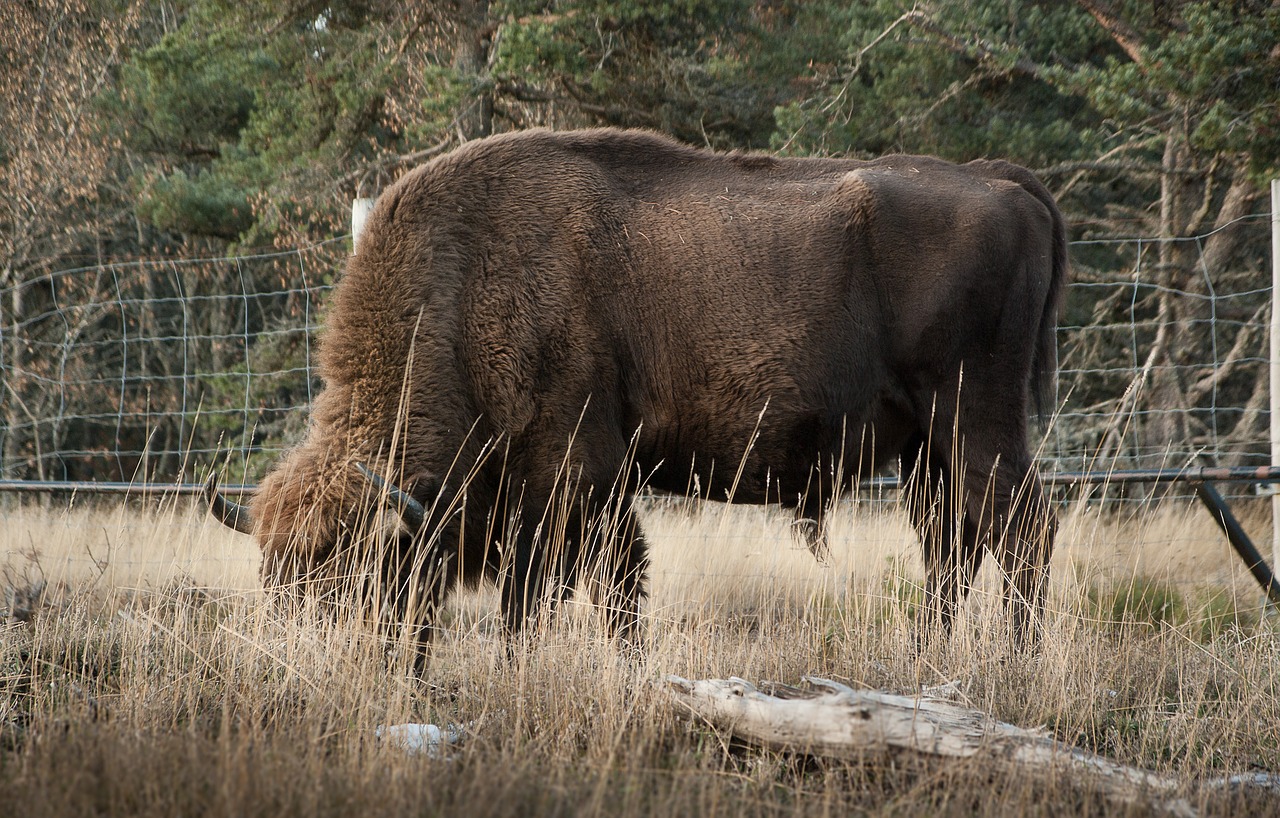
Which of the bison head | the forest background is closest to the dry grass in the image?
the bison head

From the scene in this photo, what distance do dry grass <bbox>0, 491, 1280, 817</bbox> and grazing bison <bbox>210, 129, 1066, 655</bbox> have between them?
0.49 meters

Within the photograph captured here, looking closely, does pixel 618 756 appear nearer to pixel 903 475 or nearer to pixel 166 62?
pixel 903 475

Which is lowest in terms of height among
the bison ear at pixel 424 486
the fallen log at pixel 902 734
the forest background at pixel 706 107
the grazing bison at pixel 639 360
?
the fallen log at pixel 902 734

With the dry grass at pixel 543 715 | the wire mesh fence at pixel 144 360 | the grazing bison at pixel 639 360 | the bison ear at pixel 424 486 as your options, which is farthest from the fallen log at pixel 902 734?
the wire mesh fence at pixel 144 360

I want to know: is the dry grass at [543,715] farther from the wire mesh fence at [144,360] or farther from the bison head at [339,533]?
the wire mesh fence at [144,360]

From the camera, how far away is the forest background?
9.19 m

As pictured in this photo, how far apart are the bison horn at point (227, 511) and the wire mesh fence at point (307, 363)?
3.89ft

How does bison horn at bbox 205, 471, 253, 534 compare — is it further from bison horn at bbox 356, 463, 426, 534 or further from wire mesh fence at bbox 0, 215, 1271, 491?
wire mesh fence at bbox 0, 215, 1271, 491

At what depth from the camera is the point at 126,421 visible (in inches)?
680

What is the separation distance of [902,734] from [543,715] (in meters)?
1.11

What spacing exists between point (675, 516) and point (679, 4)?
16.2ft

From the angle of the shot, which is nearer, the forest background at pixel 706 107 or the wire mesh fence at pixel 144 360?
the forest background at pixel 706 107

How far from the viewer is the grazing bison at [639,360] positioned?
4.53m

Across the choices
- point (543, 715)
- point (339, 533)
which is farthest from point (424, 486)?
point (543, 715)
